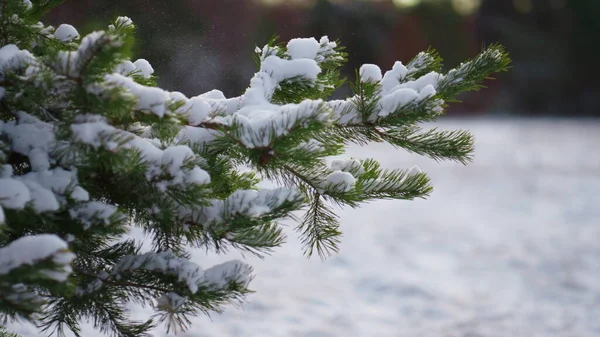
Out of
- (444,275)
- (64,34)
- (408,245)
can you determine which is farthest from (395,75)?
(408,245)

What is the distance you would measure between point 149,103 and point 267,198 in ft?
0.91

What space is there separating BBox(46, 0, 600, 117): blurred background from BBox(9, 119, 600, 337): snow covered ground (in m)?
1.05

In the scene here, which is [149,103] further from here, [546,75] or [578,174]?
[546,75]

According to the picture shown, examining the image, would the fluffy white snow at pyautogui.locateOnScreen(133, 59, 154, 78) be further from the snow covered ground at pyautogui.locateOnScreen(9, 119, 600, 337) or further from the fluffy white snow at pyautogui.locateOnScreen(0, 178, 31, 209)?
the snow covered ground at pyautogui.locateOnScreen(9, 119, 600, 337)

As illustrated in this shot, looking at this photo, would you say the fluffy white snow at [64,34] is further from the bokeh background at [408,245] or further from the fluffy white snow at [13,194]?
the fluffy white snow at [13,194]

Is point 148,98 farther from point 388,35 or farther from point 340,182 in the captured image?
point 388,35

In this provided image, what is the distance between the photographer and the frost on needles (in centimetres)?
98

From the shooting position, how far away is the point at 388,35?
1594 cm

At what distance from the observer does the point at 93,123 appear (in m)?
0.99

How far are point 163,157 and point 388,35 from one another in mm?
15508

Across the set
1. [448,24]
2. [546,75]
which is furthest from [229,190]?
[546,75]

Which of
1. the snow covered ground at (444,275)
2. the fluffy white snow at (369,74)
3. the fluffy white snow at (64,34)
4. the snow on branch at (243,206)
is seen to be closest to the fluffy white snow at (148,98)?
the snow on branch at (243,206)

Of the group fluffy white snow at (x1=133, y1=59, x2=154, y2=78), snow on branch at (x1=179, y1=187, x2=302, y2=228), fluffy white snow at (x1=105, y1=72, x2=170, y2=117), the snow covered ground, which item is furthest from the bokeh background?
snow on branch at (x1=179, y1=187, x2=302, y2=228)

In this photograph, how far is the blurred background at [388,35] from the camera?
218 centimetres
